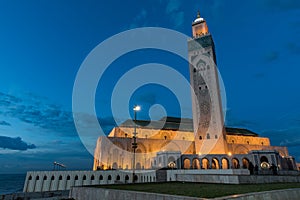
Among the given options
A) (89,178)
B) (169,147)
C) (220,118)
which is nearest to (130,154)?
(169,147)

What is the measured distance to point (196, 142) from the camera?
52.9 m

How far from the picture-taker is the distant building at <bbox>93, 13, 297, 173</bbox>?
4509 centimetres

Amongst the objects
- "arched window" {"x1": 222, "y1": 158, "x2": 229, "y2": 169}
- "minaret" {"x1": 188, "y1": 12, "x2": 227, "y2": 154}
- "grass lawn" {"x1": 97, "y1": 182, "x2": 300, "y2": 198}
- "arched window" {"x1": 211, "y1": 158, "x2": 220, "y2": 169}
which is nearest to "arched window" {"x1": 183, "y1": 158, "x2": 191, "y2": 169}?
"minaret" {"x1": 188, "y1": 12, "x2": 227, "y2": 154}

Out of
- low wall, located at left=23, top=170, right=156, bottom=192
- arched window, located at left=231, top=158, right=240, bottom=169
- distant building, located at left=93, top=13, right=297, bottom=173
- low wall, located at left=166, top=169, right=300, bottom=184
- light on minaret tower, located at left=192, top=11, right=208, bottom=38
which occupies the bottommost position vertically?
low wall, located at left=23, top=170, right=156, bottom=192

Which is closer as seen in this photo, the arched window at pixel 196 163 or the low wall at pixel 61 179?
the low wall at pixel 61 179

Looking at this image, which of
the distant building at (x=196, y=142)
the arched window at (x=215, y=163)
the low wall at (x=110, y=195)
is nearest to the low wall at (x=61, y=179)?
the distant building at (x=196, y=142)

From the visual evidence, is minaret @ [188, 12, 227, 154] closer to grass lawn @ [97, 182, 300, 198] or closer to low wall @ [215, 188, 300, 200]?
grass lawn @ [97, 182, 300, 198]

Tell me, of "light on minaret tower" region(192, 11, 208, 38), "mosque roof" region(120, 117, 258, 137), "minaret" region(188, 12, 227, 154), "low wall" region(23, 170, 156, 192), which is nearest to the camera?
"low wall" region(23, 170, 156, 192)

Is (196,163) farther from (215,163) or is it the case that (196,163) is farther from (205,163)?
(215,163)

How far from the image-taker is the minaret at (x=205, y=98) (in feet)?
166

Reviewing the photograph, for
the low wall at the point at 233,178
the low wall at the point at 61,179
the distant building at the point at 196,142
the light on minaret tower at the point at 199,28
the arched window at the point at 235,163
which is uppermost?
the light on minaret tower at the point at 199,28

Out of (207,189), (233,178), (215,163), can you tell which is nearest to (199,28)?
(215,163)

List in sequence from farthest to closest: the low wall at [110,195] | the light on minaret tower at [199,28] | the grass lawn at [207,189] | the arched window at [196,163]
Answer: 1. the light on minaret tower at [199,28]
2. the arched window at [196,163]
3. the grass lawn at [207,189]
4. the low wall at [110,195]

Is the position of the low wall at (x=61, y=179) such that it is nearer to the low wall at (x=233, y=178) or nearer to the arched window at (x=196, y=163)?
the arched window at (x=196, y=163)
